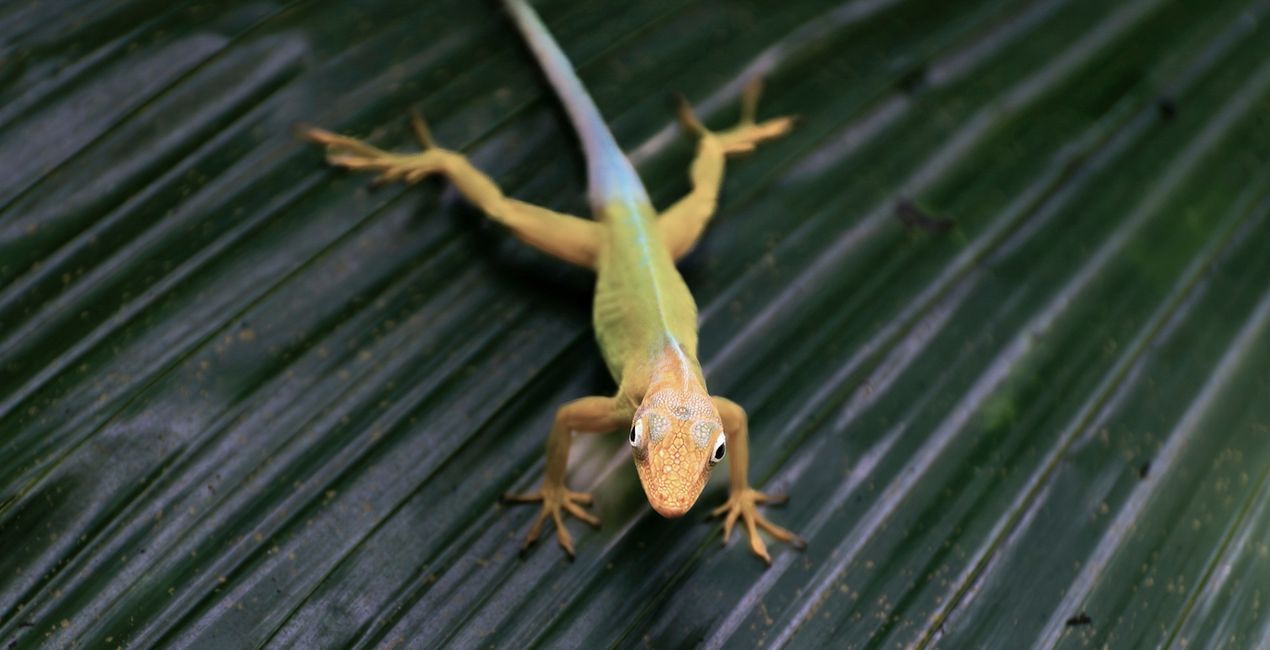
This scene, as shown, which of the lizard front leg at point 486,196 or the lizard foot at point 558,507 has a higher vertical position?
the lizard front leg at point 486,196

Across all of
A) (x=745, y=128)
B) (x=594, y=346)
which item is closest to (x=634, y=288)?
(x=594, y=346)

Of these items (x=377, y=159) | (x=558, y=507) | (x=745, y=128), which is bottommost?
(x=558, y=507)

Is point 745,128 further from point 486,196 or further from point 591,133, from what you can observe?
point 486,196

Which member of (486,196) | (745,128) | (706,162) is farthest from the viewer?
(745,128)

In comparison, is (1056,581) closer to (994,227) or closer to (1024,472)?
(1024,472)

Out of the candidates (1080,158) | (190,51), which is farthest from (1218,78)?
(190,51)

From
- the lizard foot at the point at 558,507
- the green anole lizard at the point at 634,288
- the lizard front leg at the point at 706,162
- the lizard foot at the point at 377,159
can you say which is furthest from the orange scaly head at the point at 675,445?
the lizard foot at the point at 377,159

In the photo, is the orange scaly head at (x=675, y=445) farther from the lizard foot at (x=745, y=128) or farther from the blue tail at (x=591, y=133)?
the lizard foot at (x=745, y=128)
